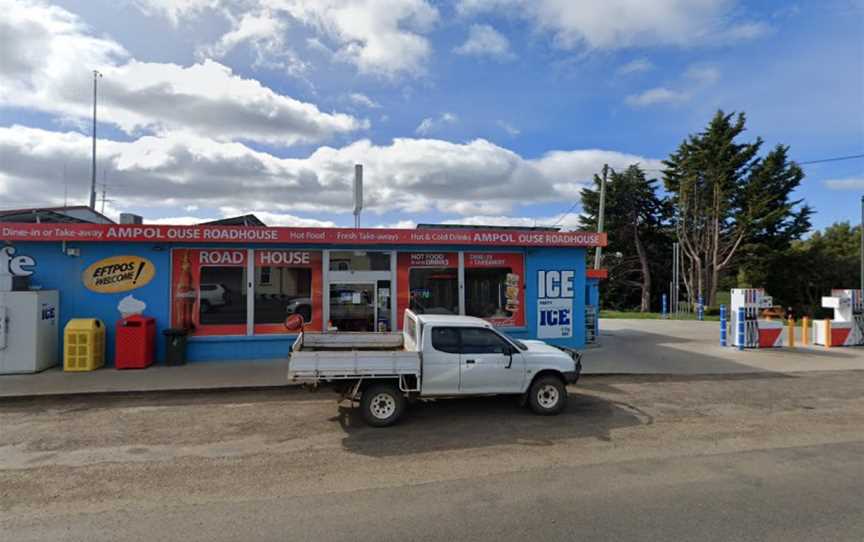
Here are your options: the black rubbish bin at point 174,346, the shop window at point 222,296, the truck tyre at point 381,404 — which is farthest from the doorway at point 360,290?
the truck tyre at point 381,404

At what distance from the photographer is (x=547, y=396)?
24.6ft

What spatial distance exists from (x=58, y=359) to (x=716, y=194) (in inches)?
1501

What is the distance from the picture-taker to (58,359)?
440 inches

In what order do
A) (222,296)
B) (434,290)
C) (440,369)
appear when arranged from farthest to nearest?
(434,290)
(222,296)
(440,369)

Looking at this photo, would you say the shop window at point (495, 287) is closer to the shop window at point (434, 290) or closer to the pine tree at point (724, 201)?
the shop window at point (434, 290)

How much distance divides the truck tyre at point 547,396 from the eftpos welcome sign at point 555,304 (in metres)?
5.88

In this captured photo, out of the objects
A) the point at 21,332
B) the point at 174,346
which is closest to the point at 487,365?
the point at 174,346

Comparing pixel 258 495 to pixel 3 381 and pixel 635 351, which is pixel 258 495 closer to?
pixel 3 381

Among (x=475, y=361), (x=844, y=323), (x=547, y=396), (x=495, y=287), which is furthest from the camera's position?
(x=844, y=323)

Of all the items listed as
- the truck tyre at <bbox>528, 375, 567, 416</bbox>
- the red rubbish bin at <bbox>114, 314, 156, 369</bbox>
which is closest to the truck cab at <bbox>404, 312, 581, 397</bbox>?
the truck tyre at <bbox>528, 375, 567, 416</bbox>

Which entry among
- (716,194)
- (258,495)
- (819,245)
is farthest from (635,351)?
(819,245)

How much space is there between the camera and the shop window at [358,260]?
1255cm

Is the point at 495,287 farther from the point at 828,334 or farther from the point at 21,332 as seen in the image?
the point at 828,334

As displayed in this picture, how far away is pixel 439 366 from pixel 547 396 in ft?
6.03
